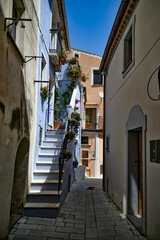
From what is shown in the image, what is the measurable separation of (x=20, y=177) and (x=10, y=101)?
→ 222 centimetres

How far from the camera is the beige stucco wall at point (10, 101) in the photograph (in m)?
3.49

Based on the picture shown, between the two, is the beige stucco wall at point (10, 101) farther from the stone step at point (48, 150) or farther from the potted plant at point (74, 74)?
the potted plant at point (74, 74)

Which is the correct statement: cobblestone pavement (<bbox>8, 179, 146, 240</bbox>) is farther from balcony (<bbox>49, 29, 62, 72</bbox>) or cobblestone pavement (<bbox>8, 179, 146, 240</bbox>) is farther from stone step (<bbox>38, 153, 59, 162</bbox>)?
balcony (<bbox>49, 29, 62, 72</bbox>)

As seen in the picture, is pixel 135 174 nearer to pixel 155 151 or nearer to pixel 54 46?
pixel 155 151

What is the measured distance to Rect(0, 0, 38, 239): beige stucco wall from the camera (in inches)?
137

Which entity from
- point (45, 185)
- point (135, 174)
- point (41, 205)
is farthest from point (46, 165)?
point (135, 174)

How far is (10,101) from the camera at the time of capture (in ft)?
12.8

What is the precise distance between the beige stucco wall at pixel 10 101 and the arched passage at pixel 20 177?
0.38 m

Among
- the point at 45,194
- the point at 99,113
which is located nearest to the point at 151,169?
the point at 45,194

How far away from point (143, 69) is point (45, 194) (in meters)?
3.87

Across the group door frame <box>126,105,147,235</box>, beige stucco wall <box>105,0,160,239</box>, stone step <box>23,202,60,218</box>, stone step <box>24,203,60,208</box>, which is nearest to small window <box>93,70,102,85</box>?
beige stucco wall <box>105,0,160,239</box>

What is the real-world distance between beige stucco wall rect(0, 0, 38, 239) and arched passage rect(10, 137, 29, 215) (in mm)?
376

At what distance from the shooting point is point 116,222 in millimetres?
5035

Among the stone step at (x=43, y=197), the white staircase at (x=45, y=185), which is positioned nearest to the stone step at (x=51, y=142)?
the white staircase at (x=45, y=185)
